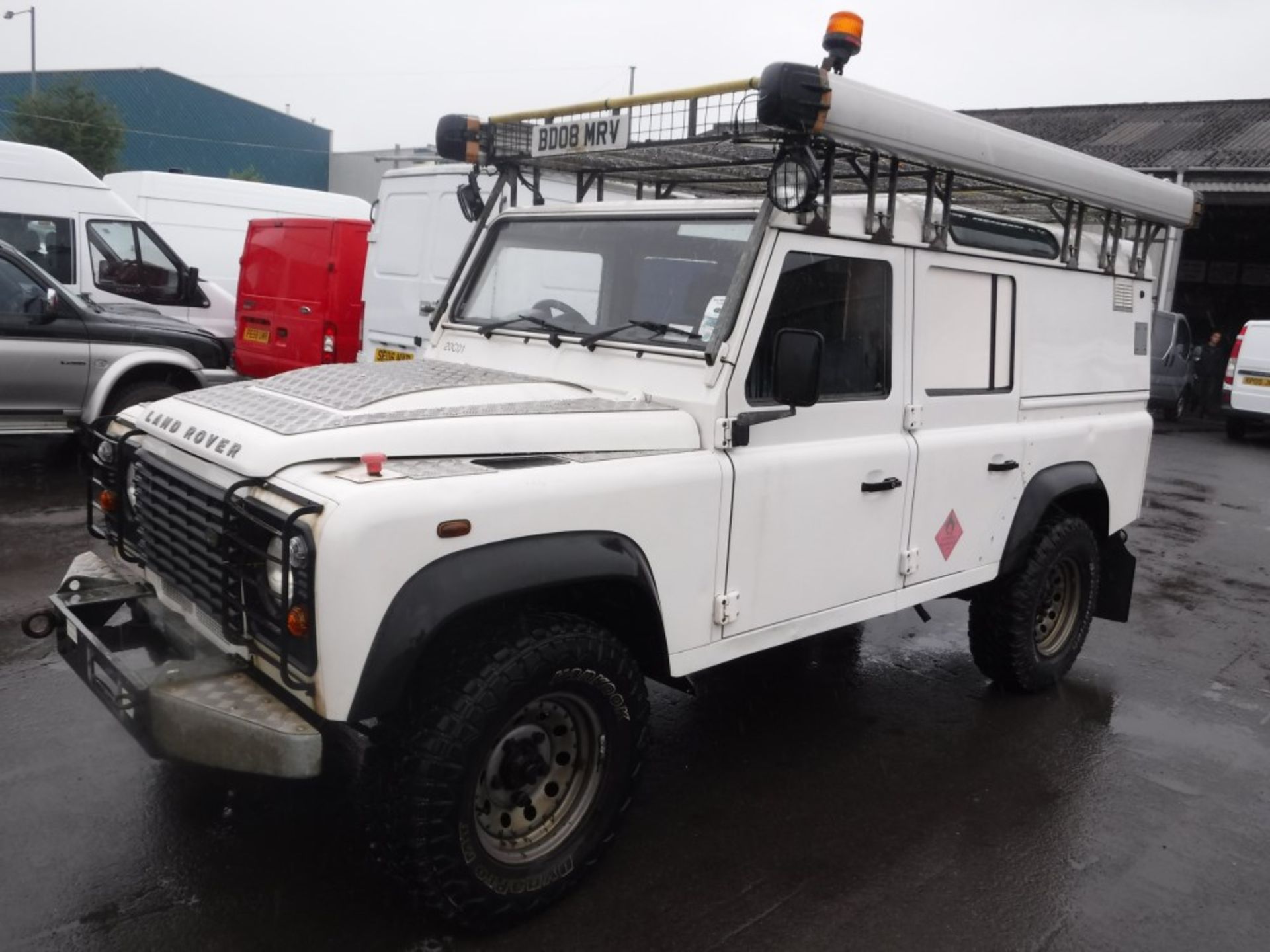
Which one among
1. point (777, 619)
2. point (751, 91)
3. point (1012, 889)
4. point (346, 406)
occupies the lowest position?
point (1012, 889)

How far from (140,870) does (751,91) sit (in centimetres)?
310

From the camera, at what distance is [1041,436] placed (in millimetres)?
4867

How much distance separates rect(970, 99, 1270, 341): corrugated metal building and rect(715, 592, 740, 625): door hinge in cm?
1520

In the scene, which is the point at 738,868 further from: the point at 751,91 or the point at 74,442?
the point at 74,442

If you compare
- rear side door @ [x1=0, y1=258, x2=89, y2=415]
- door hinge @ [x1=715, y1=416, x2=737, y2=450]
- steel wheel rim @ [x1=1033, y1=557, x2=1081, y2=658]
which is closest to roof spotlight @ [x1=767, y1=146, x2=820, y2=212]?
door hinge @ [x1=715, y1=416, x2=737, y2=450]

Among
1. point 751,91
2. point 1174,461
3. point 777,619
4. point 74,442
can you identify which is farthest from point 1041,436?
point 1174,461

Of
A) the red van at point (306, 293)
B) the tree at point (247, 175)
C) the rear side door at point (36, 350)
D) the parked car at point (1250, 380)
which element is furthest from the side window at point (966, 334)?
the tree at point (247, 175)

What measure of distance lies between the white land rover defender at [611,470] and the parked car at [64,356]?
4917 mm

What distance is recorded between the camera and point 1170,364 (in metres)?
18.2

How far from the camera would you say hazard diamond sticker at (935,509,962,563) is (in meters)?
4.41

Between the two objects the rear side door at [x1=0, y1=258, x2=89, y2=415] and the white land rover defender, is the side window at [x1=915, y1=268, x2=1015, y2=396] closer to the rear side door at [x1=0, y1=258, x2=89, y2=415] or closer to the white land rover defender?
the white land rover defender

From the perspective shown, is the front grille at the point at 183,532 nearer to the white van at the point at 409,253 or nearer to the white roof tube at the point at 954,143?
the white roof tube at the point at 954,143

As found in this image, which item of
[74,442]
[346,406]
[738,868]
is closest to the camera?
[346,406]

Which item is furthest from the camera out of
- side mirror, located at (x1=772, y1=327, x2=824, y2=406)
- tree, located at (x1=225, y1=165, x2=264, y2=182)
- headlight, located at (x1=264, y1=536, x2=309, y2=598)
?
tree, located at (x1=225, y1=165, x2=264, y2=182)
